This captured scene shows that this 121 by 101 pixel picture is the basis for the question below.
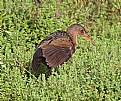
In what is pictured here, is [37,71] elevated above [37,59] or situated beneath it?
situated beneath

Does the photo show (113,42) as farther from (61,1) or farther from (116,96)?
(116,96)

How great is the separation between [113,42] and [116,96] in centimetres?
244

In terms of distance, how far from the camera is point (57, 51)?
7078mm

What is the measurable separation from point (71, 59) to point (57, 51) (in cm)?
53

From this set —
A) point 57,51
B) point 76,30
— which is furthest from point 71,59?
point 76,30

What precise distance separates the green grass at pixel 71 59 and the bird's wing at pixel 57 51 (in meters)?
0.12

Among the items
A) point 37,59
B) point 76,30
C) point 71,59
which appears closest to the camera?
point 37,59

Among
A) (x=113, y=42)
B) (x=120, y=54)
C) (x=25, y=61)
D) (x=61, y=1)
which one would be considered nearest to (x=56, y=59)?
(x=25, y=61)

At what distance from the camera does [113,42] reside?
8.60 m

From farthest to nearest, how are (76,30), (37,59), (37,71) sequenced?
(76,30)
(37,71)
(37,59)

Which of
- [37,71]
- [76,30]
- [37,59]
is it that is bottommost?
[37,71]

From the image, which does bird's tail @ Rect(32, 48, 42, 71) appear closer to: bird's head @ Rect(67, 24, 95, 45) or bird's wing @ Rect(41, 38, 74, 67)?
bird's wing @ Rect(41, 38, 74, 67)

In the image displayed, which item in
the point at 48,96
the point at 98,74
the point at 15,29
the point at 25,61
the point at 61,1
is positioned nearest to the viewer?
the point at 48,96

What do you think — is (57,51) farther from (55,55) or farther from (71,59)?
(71,59)
